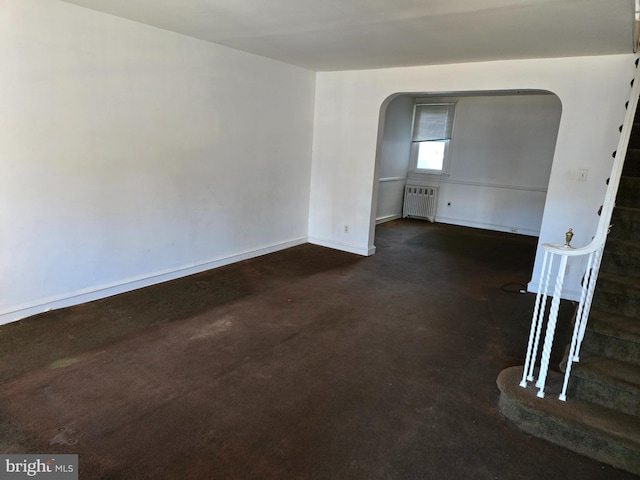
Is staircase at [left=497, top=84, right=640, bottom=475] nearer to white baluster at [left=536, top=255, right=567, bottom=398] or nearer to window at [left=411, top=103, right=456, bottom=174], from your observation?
white baluster at [left=536, top=255, right=567, bottom=398]

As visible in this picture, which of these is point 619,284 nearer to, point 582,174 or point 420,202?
point 582,174

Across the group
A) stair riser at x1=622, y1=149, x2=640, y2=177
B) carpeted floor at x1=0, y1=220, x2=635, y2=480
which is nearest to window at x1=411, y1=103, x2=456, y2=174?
carpeted floor at x1=0, y1=220, x2=635, y2=480

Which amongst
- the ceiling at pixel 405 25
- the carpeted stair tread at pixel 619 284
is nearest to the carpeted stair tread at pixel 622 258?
the carpeted stair tread at pixel 619 284

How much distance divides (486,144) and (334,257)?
403cm

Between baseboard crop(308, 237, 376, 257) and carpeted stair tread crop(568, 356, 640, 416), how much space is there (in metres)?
3.28

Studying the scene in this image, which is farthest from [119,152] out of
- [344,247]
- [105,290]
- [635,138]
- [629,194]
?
[635,138]

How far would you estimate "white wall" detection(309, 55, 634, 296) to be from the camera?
11.9 feet

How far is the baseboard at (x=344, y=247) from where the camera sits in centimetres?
535

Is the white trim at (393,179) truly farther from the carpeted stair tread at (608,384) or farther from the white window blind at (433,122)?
the carpeted stair tread at (608,384)

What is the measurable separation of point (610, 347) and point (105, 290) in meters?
3.70

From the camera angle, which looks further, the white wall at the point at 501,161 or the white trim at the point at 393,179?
the white trim at the point at 393,179

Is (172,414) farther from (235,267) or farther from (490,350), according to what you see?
(235,267)

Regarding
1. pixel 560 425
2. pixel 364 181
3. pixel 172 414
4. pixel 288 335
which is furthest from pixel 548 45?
pixel 172 414

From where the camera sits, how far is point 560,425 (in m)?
2.00
